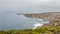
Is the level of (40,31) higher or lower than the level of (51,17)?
lower

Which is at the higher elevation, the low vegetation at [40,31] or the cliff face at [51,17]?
the cliff face at [51,17]

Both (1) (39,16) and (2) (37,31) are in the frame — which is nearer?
(2) (37,31)

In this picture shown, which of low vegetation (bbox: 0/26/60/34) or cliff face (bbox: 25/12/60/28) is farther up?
cliff face (bbox: 25/12/60/28)

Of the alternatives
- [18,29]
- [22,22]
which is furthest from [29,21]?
[18,29]

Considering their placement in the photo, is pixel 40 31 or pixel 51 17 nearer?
pixel 40 31

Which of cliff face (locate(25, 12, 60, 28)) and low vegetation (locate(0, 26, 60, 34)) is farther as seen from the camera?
cliff face (locate(25, 12, 60, 28))

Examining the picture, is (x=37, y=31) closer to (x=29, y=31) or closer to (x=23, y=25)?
(x=29, y=31)

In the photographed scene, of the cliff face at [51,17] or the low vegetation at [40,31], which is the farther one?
the cliff face at [51,17]

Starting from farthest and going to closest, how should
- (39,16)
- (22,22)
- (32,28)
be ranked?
1. (39,16)
2. (22,22)
3. (32,28)
